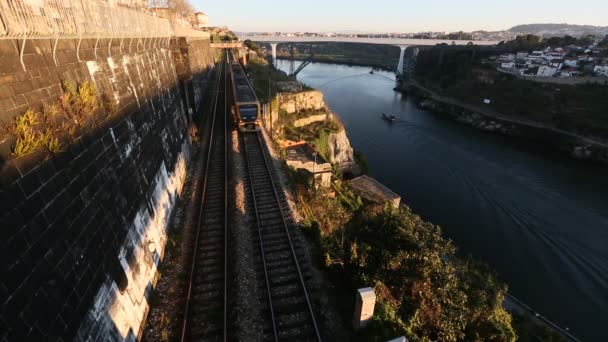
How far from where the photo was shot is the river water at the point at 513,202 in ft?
69.7

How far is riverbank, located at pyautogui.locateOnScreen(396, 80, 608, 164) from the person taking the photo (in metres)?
42.9

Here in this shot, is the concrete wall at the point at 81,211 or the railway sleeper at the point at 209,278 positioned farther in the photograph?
the railway sleeper at the point at 209,278

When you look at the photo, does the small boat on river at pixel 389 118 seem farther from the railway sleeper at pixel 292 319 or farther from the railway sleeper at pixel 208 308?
the railway sleeper at pixel 208 308

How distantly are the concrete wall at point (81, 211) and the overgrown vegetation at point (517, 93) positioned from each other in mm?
61513

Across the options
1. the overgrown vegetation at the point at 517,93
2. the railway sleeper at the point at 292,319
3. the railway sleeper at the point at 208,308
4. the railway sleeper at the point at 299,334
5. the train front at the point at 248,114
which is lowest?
the overgrown vegetation at the point at 517,93

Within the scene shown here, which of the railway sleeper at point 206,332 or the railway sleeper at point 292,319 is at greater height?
the railway sleeper at point 292,319

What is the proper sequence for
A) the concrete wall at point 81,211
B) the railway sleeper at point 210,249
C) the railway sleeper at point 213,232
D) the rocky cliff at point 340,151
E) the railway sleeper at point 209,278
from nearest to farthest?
1. the concrete wall at point 81,211
2. the railway sleeper at point 209,278
3. the railway sleeper at point 210,249
4. the railway sleeper at point 213,232
5. the rocky cliff at point 340,151

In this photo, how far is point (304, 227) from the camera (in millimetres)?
11664

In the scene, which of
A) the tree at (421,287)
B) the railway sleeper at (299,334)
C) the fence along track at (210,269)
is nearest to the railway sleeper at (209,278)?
the fence along track at (210,269)

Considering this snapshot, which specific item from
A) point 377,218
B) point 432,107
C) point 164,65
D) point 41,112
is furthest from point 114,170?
point 432,107

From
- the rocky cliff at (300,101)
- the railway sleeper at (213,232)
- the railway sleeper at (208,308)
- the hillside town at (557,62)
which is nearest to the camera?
the railway sleeper at (208,308)

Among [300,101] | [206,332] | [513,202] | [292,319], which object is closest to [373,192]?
[300,101]

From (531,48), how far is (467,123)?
50594mm

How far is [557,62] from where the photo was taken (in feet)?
224
